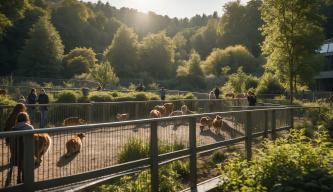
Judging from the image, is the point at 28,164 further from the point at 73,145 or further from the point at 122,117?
the point at 122,117

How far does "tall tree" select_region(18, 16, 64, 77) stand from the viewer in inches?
2330

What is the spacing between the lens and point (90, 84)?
42.5 meters

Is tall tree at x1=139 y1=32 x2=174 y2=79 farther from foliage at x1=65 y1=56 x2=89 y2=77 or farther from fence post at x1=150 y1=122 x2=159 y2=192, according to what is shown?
fence post at x1=150 y1=122 x2=159 y2=192

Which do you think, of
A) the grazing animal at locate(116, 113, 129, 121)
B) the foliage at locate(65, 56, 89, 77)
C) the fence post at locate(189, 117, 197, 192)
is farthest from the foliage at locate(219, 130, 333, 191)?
the foliage at locate(65, 56, 89, 77)

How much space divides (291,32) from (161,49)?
151ft

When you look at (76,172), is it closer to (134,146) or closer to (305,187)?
(134,146)

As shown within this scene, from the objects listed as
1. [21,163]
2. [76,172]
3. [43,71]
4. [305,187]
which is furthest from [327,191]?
[43,71]

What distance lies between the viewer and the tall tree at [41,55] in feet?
194

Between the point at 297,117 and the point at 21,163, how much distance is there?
40.6ft

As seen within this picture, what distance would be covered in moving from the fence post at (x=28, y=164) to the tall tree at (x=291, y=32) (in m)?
23.7

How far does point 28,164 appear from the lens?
4.46 meters

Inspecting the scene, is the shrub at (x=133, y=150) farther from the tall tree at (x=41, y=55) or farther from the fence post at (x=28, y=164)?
the tall tree at (x=41, y=55)

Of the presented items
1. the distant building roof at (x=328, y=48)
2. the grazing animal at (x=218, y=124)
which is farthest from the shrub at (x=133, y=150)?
the distant building roof at (x=328, y=48)

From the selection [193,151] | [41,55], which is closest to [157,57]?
[41,55]
